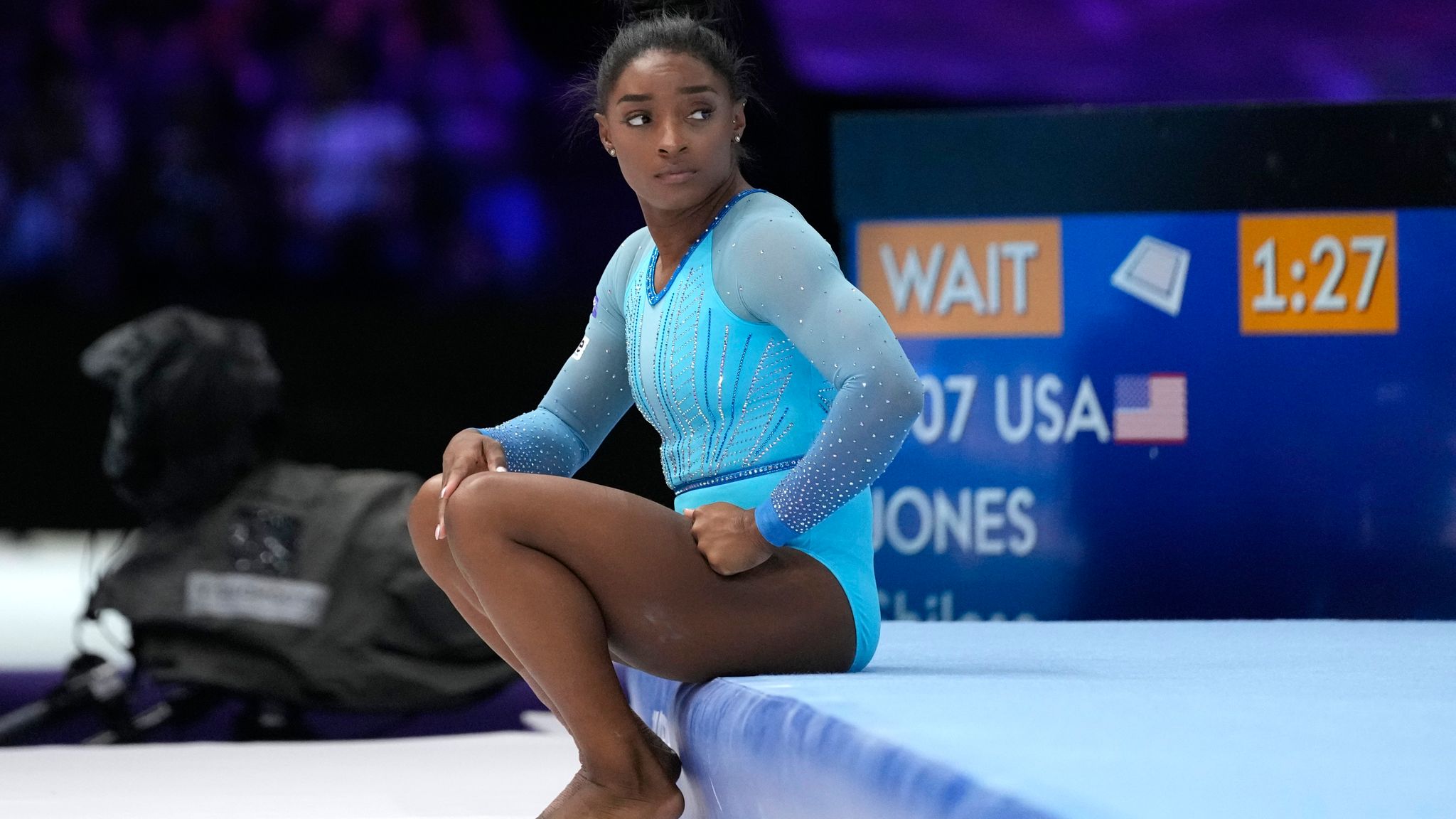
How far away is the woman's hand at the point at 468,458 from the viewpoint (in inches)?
62.8

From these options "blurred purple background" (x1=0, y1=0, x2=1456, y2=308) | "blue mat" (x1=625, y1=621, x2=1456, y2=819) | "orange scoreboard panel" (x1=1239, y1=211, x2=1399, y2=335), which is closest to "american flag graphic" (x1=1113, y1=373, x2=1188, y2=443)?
"orange scoreboard panel" (x1=1239, y1=211, x2=1399, y2=335)

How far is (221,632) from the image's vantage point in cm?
333

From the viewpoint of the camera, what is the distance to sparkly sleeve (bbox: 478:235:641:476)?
179cm

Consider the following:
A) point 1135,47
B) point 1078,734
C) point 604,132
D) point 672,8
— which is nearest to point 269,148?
point 1135,47

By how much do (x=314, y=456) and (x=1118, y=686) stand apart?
11.1ft

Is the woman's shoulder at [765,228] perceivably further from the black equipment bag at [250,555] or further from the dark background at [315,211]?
the dark background at [315,211]

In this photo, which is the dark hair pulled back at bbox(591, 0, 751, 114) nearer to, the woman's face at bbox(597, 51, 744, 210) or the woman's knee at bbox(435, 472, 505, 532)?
the woman's face at bbox(597, 51, 744, 210)

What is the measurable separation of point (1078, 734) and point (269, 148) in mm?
4393

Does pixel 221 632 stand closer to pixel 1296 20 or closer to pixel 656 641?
pixel 656 641

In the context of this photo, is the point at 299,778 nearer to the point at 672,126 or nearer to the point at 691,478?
the point at 691,478

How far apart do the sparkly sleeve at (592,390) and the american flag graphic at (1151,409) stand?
1.51 metres

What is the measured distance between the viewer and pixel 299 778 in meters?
2.61

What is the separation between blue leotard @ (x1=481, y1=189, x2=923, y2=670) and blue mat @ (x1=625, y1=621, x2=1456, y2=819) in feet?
0.55

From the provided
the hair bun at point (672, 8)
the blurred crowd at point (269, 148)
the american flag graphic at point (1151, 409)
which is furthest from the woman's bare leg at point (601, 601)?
the blurred crowd at point (269, 148)
